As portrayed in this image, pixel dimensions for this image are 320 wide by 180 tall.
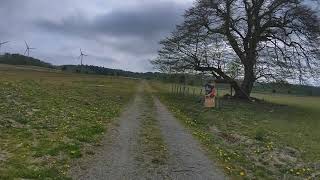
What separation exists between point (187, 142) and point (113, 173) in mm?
6885

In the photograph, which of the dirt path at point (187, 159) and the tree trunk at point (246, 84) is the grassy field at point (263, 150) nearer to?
the dirt path at point (187, 159)

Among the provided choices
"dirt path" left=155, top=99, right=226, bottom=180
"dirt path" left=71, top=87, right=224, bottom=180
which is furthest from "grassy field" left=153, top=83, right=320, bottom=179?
"dirt path" left=71, top=87, right=224, bottom=180

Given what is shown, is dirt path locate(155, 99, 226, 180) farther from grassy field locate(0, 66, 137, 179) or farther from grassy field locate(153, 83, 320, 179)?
Answer: grassy field locate(0, 66, 137, 179)

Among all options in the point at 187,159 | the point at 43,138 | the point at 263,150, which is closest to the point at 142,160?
the point at 187,159

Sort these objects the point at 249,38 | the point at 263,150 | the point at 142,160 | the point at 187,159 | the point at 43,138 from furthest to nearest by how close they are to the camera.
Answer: the point at 249,38 → the point at 263,150 → the point at 43,138 → the point at 187,159 → the point at 142,160

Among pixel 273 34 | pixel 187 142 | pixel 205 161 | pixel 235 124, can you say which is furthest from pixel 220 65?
pixel 205 161

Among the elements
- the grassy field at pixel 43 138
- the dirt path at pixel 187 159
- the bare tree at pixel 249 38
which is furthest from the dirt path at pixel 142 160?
the bare tree at pixel 249 38

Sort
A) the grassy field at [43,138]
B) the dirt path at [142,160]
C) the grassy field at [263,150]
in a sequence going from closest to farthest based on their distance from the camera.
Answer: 1. the grassy field at [43,138]
2. the dirt path at [142,160]
3. the grassy field at [263,150]

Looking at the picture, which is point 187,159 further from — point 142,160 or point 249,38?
point 249,38

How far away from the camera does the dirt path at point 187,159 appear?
13492mm

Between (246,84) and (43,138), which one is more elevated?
(246,84)

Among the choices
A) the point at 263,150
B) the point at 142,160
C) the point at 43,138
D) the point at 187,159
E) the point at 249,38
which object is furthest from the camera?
the point at 249,38

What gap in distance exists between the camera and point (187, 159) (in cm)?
1563

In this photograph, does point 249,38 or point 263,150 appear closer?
point 263,150
